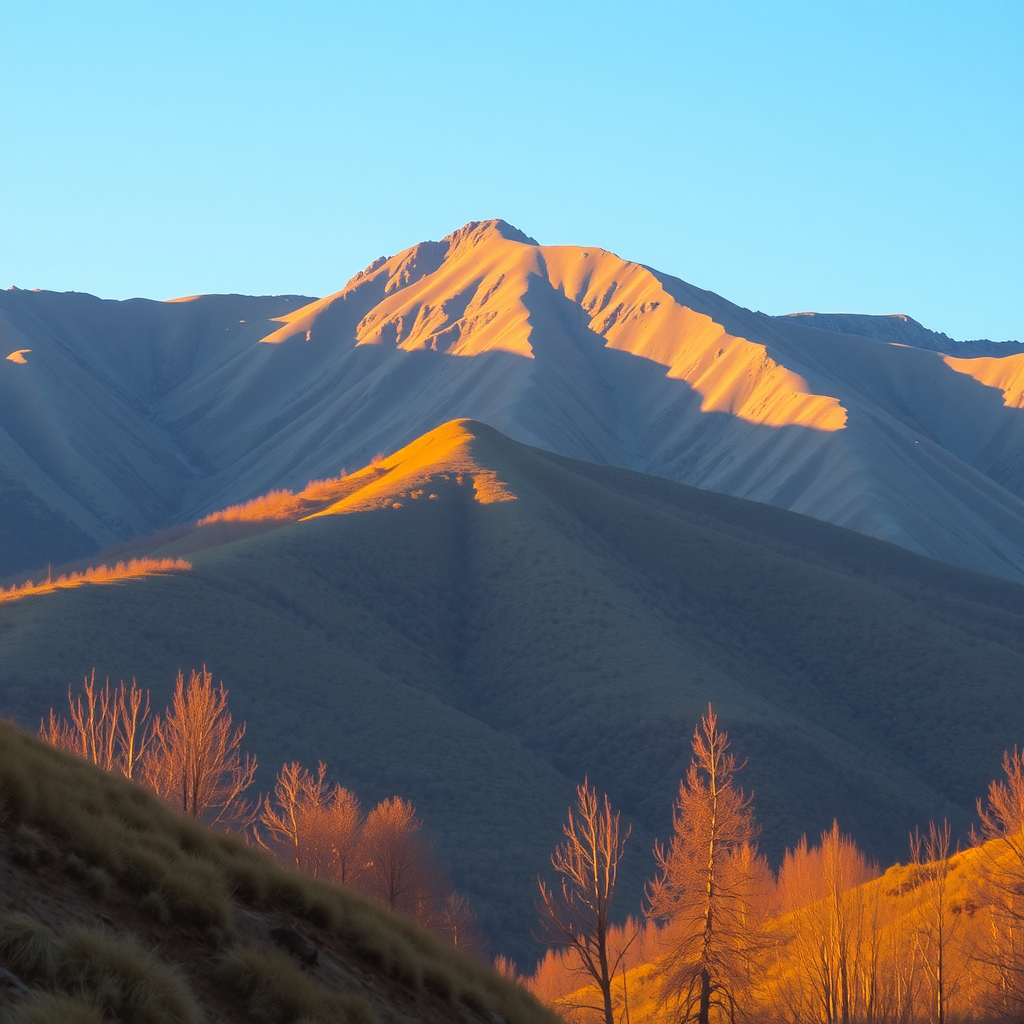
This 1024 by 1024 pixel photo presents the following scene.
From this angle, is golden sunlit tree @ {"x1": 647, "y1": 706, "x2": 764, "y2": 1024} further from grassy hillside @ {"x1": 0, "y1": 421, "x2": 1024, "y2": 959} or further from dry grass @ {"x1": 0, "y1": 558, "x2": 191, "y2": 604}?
dry grass @ {"x1": 0, "y1": 558, "x2": 191, "y2": 604}

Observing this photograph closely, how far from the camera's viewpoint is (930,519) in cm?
16688

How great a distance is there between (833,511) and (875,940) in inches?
5152

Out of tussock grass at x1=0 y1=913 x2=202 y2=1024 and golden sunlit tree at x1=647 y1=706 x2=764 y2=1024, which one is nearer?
tussock grass at x1=0 y1=913 x2=202 y2=1024

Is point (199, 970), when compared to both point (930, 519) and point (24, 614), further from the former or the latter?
point (930, 519)

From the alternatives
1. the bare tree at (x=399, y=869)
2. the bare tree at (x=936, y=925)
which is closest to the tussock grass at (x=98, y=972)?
the bare tree at (x=399, y=869)

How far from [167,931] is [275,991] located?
47.8 inches

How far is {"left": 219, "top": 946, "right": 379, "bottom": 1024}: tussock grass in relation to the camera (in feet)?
31.3

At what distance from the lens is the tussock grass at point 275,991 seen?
31.3ft

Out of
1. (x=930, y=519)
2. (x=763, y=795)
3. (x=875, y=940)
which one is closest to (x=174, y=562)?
(x=763, y=795)

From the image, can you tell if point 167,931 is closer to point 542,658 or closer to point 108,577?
point 542,658

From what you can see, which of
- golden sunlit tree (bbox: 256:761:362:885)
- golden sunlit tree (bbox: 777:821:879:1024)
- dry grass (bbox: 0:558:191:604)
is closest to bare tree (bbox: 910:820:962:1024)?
golden sunlit tree (bbox: 777:821:879:1024)

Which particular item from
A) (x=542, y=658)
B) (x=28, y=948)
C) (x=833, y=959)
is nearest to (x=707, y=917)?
(x=833, y=959)

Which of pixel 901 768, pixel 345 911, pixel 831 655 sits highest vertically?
pixel 831 655

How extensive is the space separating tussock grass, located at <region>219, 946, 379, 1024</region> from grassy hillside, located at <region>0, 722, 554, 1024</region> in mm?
13
